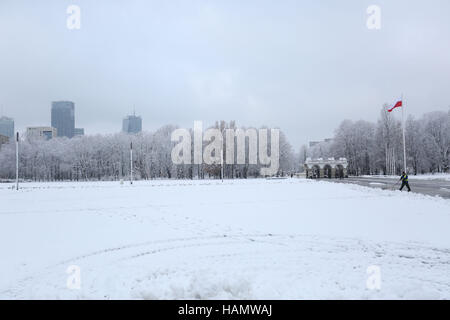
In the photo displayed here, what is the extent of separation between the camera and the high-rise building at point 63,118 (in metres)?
146

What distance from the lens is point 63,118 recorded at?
14762cm

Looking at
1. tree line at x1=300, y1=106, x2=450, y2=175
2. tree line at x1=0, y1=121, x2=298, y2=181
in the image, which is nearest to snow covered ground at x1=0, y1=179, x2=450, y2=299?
tree line at x1=300, y1=106, x2=450, y2=175

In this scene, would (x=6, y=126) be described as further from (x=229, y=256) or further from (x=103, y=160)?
(x=229, y=256)

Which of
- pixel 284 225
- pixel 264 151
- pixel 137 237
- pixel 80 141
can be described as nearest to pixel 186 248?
pixel 137 237

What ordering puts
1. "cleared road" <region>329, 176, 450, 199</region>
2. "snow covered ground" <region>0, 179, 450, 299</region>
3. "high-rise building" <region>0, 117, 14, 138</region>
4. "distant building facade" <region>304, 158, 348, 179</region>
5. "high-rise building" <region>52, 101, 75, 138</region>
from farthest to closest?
"high-rise building" <region>0, 117, 14, 138</region>, "high-rise building" <region>52, 101, 75, 138</region>, "distant building facade" <region>304, 158, 348, 179</region>, "cleared road" <region>329, 176, 450, 199</region>, "snow covered ground" <region>0, 179, 450, 299</region>

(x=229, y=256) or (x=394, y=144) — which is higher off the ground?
(x=394, y=144)

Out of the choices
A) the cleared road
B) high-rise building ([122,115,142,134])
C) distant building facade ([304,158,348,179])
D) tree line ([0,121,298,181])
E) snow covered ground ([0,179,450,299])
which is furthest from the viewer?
high-rise building ([122,115,142,134])

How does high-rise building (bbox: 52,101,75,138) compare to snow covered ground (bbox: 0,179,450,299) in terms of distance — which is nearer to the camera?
snow covered ground (bbox: 0,179,450,299)

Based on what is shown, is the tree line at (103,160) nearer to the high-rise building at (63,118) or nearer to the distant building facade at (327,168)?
the distant building facade at (327,168)

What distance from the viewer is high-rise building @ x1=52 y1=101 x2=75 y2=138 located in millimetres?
145750

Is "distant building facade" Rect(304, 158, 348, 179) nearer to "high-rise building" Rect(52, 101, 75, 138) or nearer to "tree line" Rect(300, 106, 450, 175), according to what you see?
"tree line" Rect(300, 106, 450, 175)

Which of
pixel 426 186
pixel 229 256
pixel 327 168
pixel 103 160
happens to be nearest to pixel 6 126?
pixel 103 160

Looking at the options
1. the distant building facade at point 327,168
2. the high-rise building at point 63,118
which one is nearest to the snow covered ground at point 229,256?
the distant building facade at point 327,168

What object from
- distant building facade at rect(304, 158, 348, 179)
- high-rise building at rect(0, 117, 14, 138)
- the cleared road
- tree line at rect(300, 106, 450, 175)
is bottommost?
the cleared road
